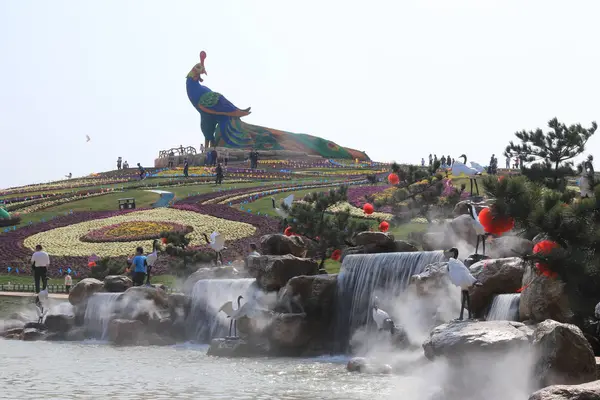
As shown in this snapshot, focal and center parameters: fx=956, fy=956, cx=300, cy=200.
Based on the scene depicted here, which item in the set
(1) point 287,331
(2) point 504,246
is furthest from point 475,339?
(1) point 287,331

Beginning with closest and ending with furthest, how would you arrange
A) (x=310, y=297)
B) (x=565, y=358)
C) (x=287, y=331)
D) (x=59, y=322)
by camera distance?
(x=565, y=358), (x=287, y=331), (x=310, y=297), (x=59, y=322)

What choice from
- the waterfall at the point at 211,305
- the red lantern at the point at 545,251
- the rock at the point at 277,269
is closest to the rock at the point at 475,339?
the red lantern at the point at 545,251

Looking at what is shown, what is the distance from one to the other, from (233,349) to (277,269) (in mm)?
Answer: 2630

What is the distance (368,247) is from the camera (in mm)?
25797

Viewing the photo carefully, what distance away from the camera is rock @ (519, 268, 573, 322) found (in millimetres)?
15930

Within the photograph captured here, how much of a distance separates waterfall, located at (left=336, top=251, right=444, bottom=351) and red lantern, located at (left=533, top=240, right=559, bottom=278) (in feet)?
21.0

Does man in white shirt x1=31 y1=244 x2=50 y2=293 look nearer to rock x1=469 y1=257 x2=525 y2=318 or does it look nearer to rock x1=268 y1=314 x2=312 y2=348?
rock x1=268 y1=314 x2=312 y2=348

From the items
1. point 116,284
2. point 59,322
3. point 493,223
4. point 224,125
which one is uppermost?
point 224,125

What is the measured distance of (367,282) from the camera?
77.9 feet

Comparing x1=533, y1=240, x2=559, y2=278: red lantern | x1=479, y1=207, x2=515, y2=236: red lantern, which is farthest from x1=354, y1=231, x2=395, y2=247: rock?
x1=533, y1=240, x2=559, y2=278: red lantern

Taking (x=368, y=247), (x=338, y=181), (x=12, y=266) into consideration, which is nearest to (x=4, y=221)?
(x=12, y=266)

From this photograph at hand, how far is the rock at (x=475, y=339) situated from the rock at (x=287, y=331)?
8532 mm

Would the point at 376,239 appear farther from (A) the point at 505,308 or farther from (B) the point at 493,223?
(B) the point at 493,223

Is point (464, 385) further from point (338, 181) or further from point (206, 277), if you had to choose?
point (338, 181)
